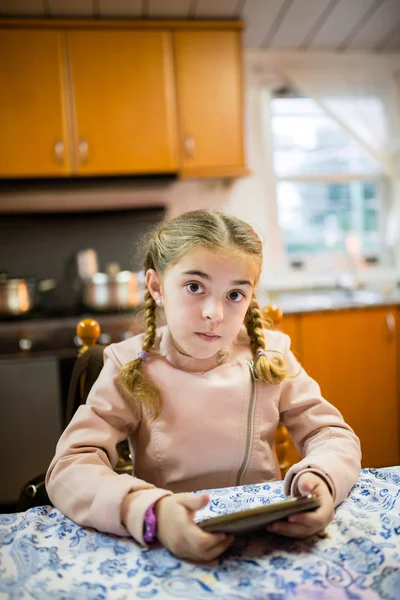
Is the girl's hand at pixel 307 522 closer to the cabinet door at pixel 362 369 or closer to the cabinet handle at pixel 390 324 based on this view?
the cabinet door at pixel 362 369

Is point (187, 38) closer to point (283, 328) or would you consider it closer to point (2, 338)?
point (283, 328)

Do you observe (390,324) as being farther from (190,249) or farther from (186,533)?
(186,533)

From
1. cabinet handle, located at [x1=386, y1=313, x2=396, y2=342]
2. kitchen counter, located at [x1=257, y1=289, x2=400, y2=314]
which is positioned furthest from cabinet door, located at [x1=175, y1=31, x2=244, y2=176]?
cabinet handle, located at [x1=386, y1=313, x2=396, y2=342]

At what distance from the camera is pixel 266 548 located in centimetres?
64

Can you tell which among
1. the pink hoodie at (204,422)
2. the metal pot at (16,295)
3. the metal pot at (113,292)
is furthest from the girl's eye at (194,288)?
the metal pot at (16,295)

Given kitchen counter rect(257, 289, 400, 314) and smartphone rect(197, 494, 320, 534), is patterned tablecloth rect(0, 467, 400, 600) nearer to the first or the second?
smartphone rect(197, 494, 320, 534)

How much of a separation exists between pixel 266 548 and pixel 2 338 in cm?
189

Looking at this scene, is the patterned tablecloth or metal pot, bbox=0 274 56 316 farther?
metal pot, bbox=0 274 56 316

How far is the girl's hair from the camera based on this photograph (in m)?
0.89

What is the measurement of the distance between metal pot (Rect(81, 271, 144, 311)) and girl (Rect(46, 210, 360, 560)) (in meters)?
1.31

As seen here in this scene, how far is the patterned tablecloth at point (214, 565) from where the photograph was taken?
1.82ft

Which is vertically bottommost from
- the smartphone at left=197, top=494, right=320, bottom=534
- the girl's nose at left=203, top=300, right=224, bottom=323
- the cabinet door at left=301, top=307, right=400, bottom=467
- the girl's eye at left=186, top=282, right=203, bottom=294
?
the cabinet door at left=301, top=307, right=400, bottom=467

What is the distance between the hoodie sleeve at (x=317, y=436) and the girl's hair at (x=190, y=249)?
49 mm

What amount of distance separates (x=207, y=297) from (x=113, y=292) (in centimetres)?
153
